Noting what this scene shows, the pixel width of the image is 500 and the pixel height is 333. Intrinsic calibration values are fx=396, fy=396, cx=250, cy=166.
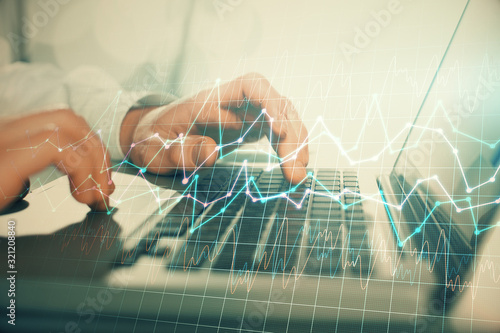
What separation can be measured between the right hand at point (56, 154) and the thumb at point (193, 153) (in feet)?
1.00

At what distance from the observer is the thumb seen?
167 centimetres

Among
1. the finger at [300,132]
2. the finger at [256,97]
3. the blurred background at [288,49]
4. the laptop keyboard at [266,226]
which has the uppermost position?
the blurred background at [288,49]

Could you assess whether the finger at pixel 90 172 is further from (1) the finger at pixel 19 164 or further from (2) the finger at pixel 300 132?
(2) the finger at pixel 300 132

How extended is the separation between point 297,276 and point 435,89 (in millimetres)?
868

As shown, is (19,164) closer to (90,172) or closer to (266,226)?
(90,172)

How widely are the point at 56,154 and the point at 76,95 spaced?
30cm

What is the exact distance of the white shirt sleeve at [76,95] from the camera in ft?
6.06

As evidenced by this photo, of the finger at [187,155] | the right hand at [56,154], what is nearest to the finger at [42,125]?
the right hand at [56,154]

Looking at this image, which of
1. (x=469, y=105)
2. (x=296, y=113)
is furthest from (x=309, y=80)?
(x=469, y=105)

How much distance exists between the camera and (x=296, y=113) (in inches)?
63.8

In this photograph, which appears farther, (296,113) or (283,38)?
(283,38)

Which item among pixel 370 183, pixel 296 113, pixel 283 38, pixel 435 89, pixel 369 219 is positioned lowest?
pixel 369 219

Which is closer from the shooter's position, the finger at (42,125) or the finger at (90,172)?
the finger at (90,172)

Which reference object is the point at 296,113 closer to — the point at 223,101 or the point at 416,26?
the point at 223,101
